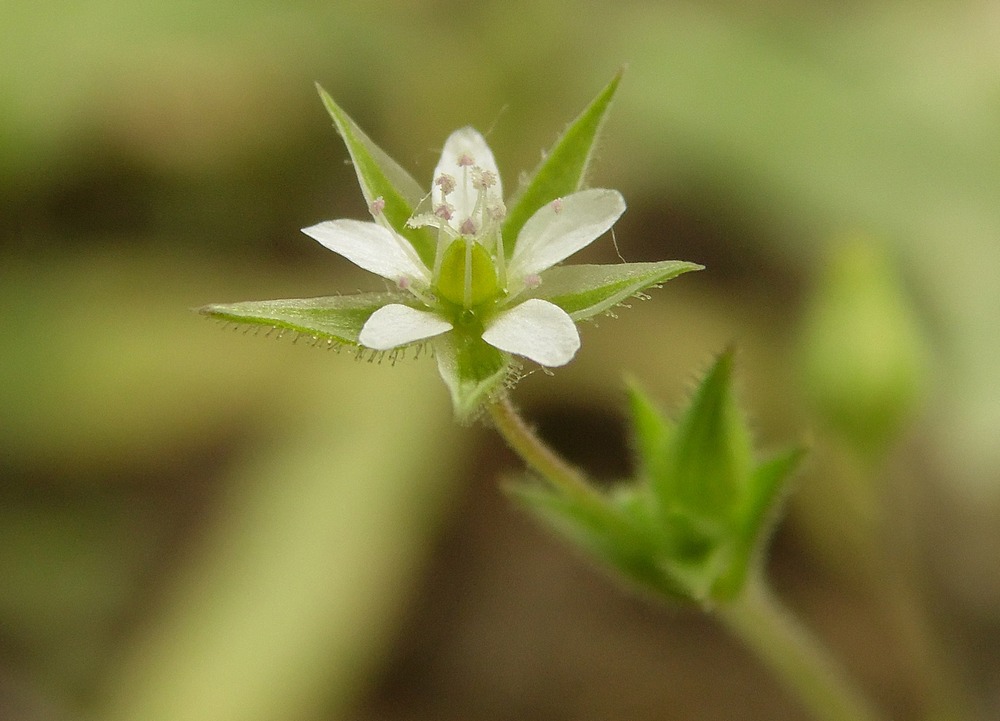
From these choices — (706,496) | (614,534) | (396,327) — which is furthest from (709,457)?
(396,327)

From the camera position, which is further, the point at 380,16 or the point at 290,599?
the point at 380,16

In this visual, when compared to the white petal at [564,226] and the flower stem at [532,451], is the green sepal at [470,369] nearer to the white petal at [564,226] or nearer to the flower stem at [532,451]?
the flower stem at [532,451]

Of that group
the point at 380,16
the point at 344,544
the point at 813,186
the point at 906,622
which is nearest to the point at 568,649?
the point at 344,544

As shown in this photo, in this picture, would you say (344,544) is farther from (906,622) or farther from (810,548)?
(906,622)

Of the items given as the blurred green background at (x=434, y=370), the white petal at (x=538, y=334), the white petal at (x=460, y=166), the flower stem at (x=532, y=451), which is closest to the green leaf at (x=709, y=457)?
the flower stem at (x=532, y=451)

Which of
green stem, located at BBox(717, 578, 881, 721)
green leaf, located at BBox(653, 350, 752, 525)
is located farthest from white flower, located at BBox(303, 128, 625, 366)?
green stem, located at BBox(717, 578, 881, 721)

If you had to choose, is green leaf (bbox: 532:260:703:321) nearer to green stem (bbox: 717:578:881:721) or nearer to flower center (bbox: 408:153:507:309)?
flower center (bbox: 408:153:507:309)
